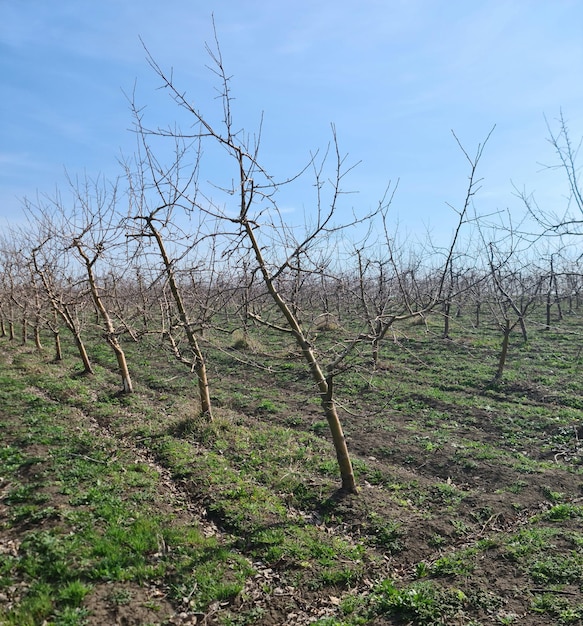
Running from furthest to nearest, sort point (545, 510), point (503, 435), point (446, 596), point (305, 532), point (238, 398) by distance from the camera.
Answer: point (238, 398) → point (503, 435) → point (545, 510) → point (305, 532) → point (446, 596)

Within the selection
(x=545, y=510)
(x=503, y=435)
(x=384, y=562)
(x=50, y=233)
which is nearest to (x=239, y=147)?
(x=384, y=562)

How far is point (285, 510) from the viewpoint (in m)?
5.56

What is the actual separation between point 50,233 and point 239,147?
8967 millimetres

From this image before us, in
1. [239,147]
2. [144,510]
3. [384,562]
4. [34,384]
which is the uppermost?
[239,147]

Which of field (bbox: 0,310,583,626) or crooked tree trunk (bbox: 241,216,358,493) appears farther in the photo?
crooked tree trunk (bbox: 241,216,358,493)

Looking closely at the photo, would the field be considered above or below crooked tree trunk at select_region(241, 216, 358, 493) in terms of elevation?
below

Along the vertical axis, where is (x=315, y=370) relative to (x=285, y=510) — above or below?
above

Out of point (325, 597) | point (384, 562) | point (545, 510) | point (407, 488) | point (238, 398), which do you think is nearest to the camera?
point (325, 597)

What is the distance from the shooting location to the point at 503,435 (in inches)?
328

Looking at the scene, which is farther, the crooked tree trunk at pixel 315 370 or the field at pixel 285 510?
the crooked tree trunk at pixel 315 370

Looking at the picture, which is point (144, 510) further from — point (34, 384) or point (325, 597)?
point (34, 384)

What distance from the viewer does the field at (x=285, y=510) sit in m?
3.87

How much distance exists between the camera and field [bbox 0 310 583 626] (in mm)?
3869

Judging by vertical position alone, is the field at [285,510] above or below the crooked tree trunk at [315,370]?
below
